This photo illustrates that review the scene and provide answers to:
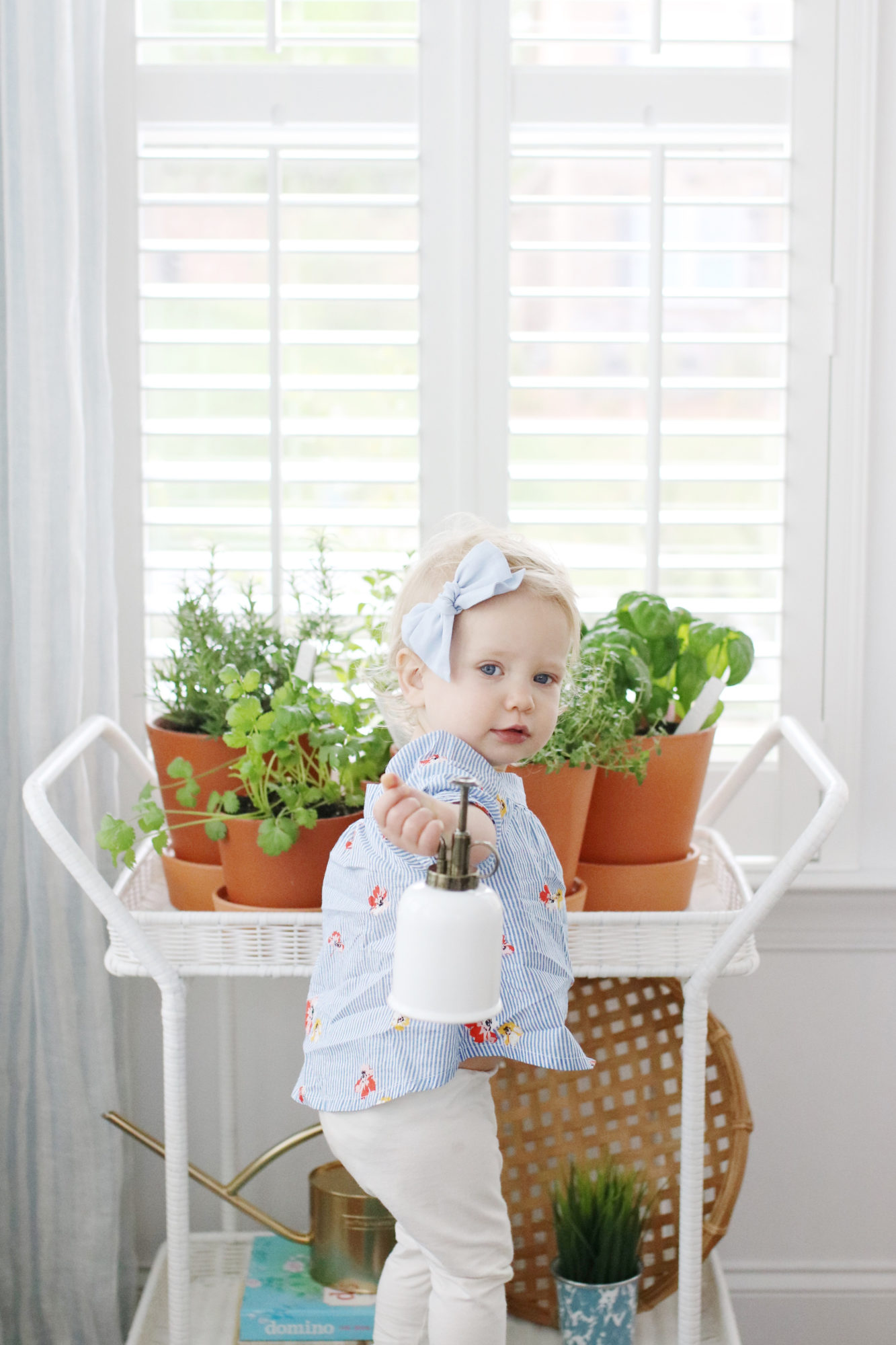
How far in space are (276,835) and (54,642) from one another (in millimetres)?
469

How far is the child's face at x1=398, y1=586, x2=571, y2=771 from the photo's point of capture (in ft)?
3.42

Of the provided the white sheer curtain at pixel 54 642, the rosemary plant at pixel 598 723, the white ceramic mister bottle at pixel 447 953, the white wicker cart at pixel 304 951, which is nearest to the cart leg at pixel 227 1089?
the white sheer curtain at pixel 54 642

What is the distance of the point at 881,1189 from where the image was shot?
71.1 inches

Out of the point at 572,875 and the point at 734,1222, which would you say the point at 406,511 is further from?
the point at 734,1222

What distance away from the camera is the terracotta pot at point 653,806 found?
1342 mm

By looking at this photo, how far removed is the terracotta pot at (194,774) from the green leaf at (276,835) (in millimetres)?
97

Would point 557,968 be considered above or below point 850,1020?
Answer: above

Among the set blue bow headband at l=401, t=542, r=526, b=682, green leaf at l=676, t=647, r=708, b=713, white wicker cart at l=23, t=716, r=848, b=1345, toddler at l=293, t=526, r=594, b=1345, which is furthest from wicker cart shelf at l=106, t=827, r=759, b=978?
blue bow headband at l=401, t=542, r=526, b=682

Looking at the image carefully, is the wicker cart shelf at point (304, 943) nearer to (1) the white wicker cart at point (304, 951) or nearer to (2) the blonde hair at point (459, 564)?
(1) the white wicker cart at point (304, 951)

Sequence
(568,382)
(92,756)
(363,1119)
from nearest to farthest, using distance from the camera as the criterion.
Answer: (363,1119) → (92,756) → (568,382)

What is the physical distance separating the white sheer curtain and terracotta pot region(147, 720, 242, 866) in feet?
0.61

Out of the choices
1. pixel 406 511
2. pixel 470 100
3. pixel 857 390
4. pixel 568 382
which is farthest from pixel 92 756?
pixel 857 390

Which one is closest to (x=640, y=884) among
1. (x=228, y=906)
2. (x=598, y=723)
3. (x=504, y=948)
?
(x=598, y=723)

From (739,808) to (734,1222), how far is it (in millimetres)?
593
